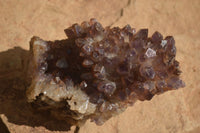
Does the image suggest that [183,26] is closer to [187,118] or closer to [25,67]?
[187,118]

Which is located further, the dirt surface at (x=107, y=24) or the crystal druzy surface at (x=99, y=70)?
the dirt surface at (x=107, y=24)

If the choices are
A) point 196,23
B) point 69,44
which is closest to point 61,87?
point 69,44

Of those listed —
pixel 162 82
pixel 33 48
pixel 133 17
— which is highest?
pixel 133 17

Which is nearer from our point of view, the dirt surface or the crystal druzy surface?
the crystal druzy surface
